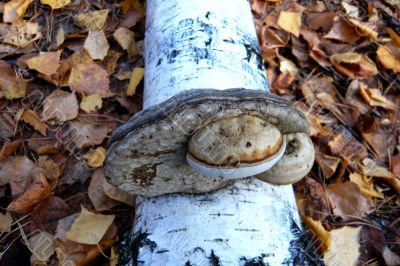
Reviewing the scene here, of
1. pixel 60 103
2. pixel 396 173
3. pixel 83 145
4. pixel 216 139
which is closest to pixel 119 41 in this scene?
pixel 60 103

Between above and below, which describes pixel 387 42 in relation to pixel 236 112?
below

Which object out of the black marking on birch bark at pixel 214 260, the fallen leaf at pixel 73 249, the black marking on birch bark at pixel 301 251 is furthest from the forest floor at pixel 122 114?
the black marking on birch bark at pixel 214 260

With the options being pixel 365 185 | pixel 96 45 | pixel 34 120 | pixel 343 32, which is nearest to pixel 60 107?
pixel 34 120

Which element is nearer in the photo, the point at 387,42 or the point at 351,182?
the point at 351,182

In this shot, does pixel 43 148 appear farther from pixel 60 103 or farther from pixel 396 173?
pixel 396 173

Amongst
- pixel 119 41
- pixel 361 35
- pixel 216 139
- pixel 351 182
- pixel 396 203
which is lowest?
pixel 396 203

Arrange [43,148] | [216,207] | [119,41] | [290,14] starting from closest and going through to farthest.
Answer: [216,207] < [43,148] < [119,41] < [290,14]

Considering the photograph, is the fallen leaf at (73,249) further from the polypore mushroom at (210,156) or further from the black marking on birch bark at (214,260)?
the black marking on birch bark at (214,260)

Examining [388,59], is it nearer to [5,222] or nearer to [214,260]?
[214,260]
